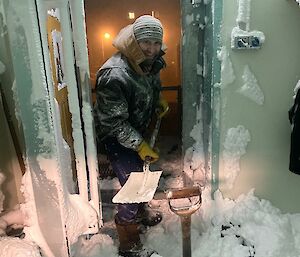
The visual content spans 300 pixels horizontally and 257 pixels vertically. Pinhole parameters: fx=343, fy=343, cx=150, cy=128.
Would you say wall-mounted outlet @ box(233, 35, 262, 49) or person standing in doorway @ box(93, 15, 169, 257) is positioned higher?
wall-mounted outlet @ box(233, 35, 262, 49)

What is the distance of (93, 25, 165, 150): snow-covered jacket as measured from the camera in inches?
76.9

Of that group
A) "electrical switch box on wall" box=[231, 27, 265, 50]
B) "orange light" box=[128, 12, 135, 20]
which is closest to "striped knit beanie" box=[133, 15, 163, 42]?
"electrical switch box on wall" box=[231, 27, 265, 50]

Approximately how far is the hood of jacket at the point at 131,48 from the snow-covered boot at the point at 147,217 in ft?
3.44

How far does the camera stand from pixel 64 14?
5.75 ft

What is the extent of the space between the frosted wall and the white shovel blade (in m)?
A: 0.50

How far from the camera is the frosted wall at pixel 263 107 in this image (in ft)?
6.10

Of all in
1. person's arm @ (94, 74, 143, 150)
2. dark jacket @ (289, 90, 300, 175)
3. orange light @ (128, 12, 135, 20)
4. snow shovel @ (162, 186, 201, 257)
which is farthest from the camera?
orange light @ (128, 12, 135, 20)

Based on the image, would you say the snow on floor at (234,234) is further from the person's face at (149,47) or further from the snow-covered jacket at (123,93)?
the person's face at (149,47)

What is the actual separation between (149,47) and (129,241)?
124 cm

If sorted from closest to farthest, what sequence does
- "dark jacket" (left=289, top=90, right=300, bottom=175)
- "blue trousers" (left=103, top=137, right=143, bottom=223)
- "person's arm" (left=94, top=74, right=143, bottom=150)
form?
"dark jacket" (left=289, top=90, right=300, bottom=175) → "person's arm" (left=94, top=74, right=143, bottom=150) → "blue trousers" (left=103, top=137, right=143, bottom=223)

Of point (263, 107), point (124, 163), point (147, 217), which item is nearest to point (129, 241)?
point (147, 217)

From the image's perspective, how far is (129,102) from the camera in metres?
2.10

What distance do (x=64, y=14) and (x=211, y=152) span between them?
1149mm

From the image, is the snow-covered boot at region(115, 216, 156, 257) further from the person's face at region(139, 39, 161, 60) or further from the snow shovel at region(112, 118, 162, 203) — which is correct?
the person's face at region(139, 39, 161, 60)
